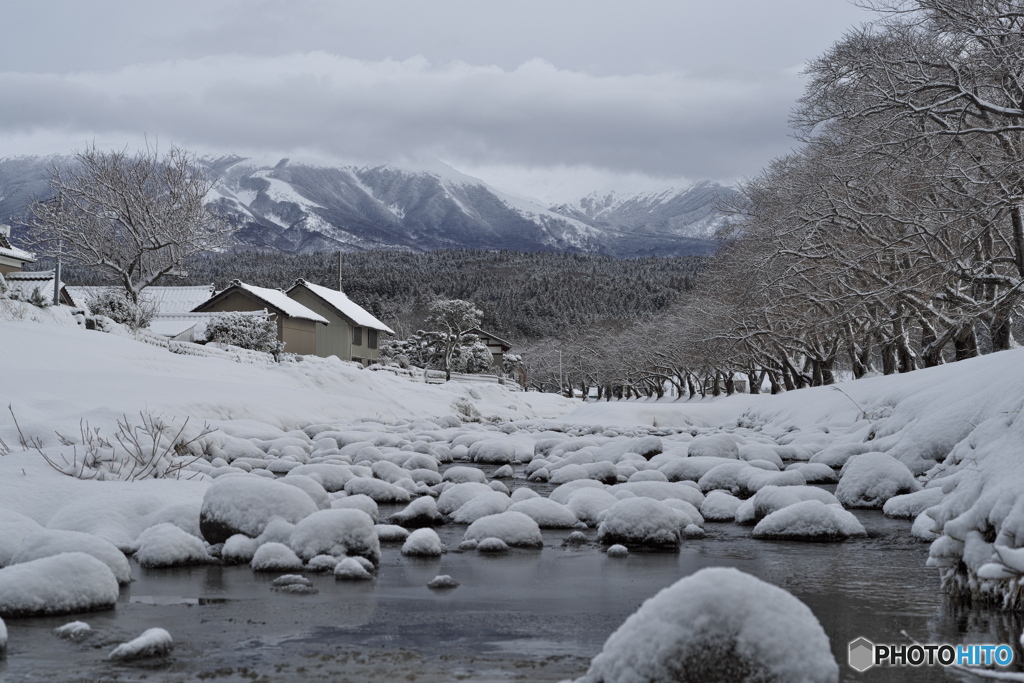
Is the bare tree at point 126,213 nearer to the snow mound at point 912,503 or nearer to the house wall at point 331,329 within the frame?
the house wall at point 331,329

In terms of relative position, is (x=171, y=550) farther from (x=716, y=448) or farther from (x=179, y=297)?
(x=179, y=297)

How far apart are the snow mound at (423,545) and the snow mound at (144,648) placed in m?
2.11

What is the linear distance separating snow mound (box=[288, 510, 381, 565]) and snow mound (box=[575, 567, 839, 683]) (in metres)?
2.51

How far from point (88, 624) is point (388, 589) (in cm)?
137

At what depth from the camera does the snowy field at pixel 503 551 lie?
3.00 metres

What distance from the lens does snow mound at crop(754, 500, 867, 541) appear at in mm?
5793

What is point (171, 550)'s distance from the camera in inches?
191

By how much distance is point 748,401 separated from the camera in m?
30.3

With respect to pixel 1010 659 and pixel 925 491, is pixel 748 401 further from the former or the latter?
pixel 1010 659

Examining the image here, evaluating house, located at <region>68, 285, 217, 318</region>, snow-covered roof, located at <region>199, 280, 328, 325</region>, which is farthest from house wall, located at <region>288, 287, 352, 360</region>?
house, located at <region>68, 285, 217, 318</region>

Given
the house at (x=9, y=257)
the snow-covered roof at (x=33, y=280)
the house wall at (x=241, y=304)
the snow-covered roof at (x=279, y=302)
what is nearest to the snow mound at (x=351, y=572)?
the snow-covered roof at (x=33, y=280)

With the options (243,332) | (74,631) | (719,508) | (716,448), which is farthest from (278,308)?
(74,631)

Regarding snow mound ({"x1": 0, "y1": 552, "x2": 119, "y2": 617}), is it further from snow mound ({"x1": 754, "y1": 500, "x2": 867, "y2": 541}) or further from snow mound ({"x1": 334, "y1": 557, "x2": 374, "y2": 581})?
snow mound ({"x1": 754, "y1": 500, "x2": 867, "y2": 541})

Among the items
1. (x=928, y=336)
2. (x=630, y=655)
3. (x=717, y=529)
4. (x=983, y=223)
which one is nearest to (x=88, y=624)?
(x=630, y=655)
